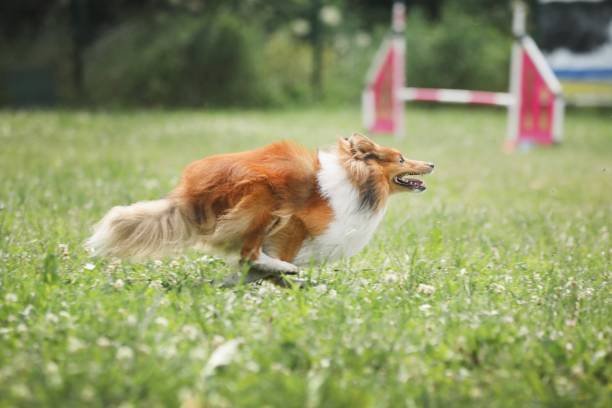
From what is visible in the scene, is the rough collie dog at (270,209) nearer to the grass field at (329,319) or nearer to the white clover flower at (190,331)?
the grass field at (329,319)

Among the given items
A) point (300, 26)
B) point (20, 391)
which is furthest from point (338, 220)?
point (300, 26)

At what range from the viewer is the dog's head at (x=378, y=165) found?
4.27 m

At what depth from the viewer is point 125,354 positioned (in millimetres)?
2918

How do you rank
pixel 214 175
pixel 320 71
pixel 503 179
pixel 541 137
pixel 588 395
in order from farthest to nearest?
pixel 320 71 < pixel 541 137 < pixel 503 179 < pixel 214 175 < pixel 588 395

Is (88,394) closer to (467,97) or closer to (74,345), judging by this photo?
(74,345)

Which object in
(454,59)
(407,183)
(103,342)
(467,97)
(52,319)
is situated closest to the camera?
(103,342)

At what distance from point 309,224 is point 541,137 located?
29.3 ft

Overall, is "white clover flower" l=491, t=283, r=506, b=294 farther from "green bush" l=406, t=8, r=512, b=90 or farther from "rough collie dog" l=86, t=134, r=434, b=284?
"green bush" l=406, t=8, r=512, b=90

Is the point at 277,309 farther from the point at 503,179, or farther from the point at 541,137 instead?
the point at 541,137

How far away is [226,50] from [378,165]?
14027 mm

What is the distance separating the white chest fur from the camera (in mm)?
4176

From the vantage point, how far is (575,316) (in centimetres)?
375

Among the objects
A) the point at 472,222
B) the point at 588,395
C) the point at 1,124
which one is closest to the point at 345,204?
the point at 588,395

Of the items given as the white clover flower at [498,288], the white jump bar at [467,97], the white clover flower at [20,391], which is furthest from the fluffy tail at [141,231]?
the white jump bar at [467,97]
